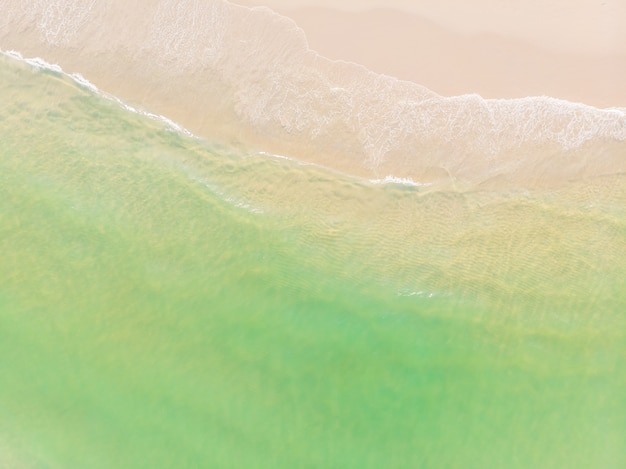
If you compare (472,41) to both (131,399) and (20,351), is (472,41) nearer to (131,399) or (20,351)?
(131,399)

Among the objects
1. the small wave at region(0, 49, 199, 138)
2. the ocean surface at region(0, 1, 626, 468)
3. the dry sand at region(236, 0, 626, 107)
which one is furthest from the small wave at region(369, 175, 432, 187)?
the small wave at region(0, 49, 199, 138)

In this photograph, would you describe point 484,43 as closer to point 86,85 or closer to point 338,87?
point 338,87

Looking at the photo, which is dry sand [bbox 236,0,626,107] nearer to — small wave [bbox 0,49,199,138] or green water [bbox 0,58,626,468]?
green water [bbox 0,58,626,468]

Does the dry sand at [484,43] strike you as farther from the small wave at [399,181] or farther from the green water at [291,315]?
the green water at [291,315]

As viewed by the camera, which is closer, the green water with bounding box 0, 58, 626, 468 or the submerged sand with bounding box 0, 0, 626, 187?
the green water with bounding box 0, 58, 626, 468

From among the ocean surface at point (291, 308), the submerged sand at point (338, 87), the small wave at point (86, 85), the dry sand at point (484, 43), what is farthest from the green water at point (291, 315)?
the dry sand at point (484, 43)

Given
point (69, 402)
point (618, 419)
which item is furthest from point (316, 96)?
point (618, 419)
